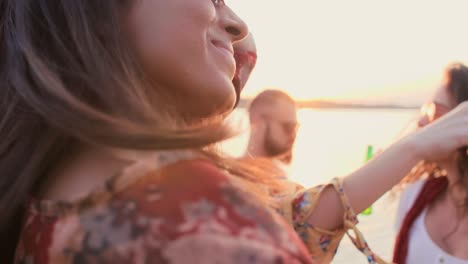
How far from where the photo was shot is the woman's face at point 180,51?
1.60ft

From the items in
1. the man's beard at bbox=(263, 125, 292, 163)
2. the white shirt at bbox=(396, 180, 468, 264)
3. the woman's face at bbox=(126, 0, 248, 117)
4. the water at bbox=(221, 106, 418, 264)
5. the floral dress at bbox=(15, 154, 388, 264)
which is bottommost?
the water at bbox=(221, 106, 418, 264)

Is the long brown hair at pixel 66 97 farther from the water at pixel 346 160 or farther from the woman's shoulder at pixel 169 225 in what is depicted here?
the water at pixel 346 160

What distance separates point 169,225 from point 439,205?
1.60m

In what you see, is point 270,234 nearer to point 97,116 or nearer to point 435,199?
point 97,116

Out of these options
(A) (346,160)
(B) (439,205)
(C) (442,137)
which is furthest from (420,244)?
(A) (346,160)

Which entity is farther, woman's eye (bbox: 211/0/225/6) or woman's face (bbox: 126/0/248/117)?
woman's eye (bbox: 211/0/225/6)

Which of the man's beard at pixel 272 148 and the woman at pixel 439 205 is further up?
the woman at pixel 439 205

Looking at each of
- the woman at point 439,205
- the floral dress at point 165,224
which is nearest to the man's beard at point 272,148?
the woman at point 439,205

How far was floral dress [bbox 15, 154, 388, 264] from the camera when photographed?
14.9 inches

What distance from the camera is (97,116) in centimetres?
45

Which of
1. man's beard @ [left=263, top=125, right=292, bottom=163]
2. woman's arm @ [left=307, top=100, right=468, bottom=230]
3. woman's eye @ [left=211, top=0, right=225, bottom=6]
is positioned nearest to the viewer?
woman's eye @ [left=211, top=0, right=225, bottom=6]

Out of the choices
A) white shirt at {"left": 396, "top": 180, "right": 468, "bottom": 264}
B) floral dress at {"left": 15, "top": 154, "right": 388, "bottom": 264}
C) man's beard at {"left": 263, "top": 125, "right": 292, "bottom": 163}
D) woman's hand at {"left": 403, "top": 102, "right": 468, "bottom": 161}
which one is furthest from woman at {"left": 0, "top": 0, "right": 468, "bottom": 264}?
man's beard at {"left": 263, "top": 125, "right": 292, "bottom": 163}

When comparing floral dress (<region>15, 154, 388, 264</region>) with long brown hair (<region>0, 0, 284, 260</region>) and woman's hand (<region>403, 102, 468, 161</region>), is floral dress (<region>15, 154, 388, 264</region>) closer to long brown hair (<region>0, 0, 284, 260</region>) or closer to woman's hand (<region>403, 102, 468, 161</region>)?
long brown hair (<region>0, 0, 284, 260</region>)

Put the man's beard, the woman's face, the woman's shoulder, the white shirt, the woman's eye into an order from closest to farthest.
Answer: the woman's shoulder
the woman's face
the woman's eye
the white shirt
the man's beard
